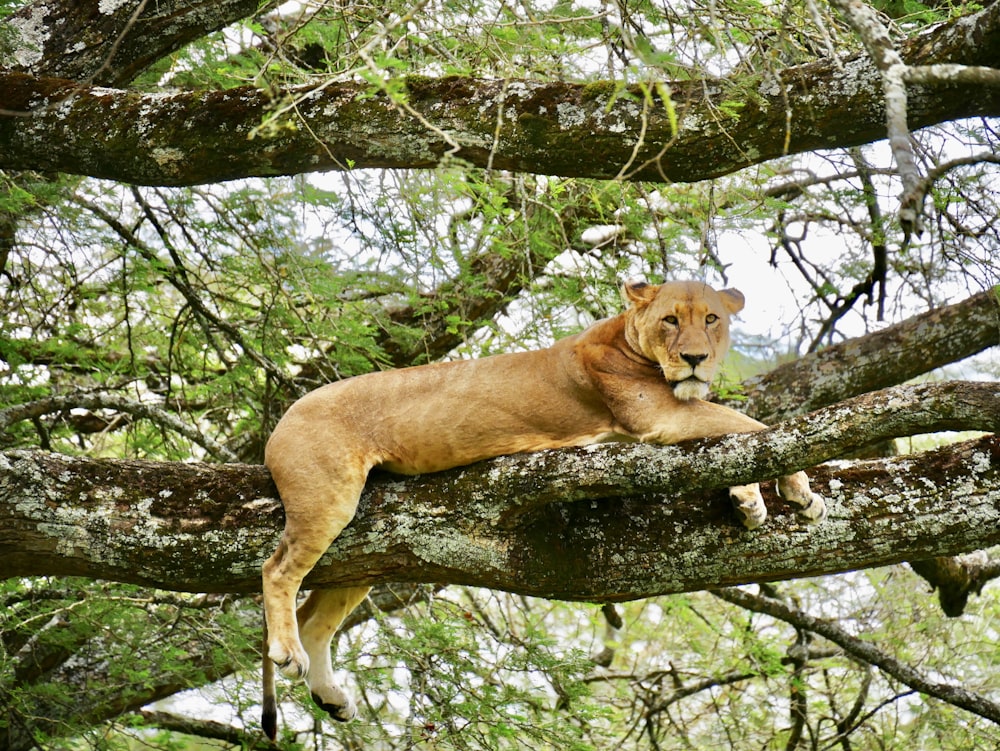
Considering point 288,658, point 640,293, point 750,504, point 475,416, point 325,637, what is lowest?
point 288,658

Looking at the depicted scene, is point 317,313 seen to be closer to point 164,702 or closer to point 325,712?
point 325,712

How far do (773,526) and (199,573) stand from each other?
8.29 feet

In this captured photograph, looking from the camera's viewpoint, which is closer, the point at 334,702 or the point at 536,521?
the point at 536,521

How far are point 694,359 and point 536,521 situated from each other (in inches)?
41.4

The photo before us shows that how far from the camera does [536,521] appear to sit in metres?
5.05

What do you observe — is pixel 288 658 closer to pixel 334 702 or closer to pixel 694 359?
pixel 334 702

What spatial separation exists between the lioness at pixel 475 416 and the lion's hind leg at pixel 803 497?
1.00 feet

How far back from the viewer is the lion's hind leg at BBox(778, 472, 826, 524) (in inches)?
181

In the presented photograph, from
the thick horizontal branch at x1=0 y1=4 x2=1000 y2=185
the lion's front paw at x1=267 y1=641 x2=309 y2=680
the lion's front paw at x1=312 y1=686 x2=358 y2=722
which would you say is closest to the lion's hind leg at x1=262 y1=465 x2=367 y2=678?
the lion's front paw at x1=267 y1=641 x2=309 y2=680

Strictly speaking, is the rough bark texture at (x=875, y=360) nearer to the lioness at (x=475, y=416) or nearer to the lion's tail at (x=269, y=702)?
the lioness at (x=475, y=416)

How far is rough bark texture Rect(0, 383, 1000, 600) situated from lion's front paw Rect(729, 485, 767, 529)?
0.10m

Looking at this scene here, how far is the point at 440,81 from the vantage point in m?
5.21

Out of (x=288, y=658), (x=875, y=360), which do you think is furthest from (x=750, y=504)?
(x=875, y=360)

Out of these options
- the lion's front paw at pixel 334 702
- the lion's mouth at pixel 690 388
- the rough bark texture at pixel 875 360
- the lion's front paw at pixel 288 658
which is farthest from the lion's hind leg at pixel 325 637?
the rough bark texture at pixel 875 360
